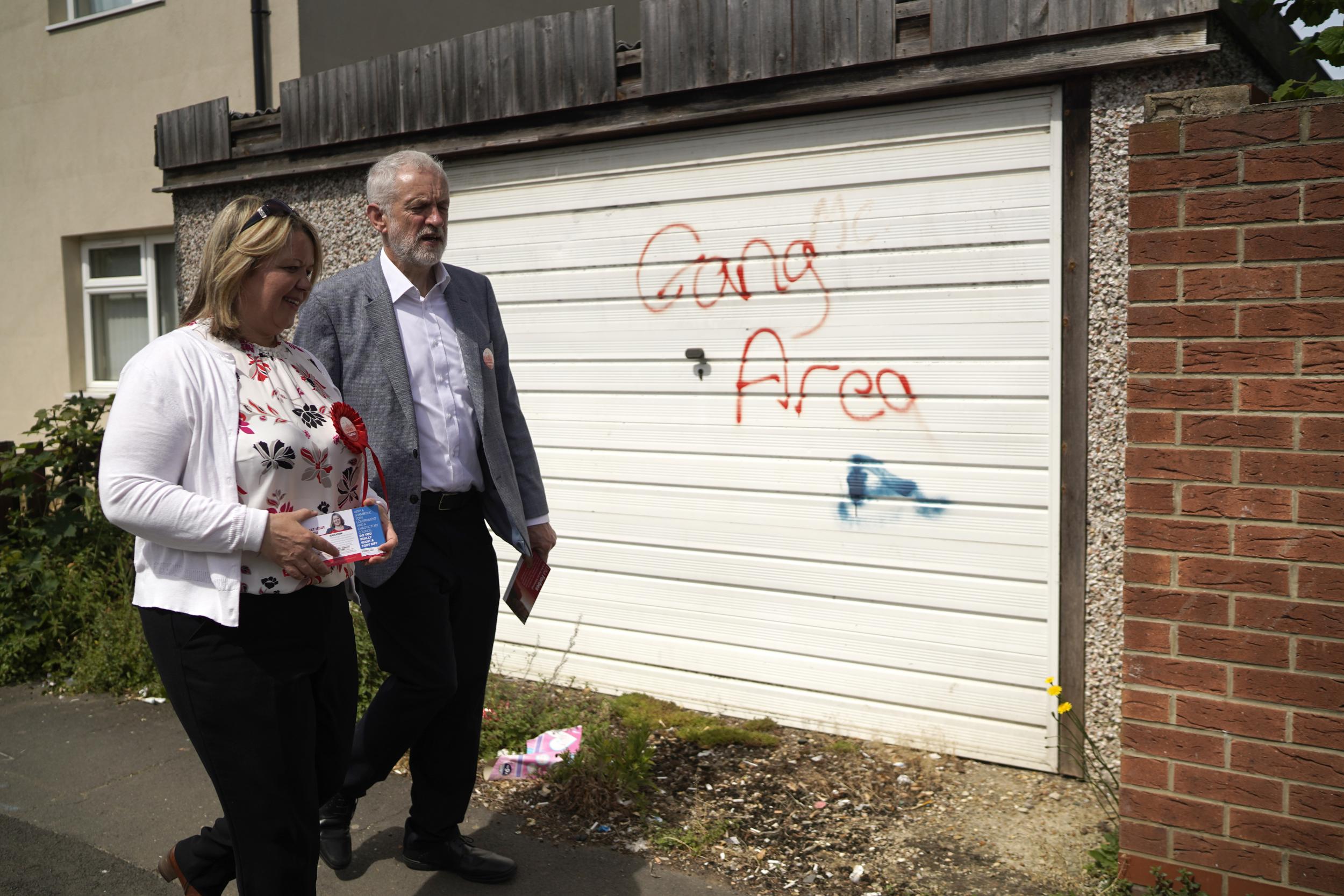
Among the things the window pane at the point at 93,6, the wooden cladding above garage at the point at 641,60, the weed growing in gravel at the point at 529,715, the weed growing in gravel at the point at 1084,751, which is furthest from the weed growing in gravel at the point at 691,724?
the window pane at the point at 93,6

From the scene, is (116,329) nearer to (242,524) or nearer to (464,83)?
(464,83)

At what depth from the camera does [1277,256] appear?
2.83 metres

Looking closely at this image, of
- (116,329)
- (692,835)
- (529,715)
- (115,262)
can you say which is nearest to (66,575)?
(529,715)

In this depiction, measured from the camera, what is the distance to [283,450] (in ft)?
8.05

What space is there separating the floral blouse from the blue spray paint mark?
7.58ft

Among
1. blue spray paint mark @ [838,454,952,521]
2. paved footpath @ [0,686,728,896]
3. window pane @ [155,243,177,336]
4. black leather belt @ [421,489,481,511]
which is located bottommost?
paved footpath @ [0,686,728,896]

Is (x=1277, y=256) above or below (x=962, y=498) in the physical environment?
above

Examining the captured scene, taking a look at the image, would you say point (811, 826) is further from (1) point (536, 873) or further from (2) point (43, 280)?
(2) point (43, 280)

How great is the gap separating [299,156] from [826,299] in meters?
3.14

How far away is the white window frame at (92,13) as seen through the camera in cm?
883

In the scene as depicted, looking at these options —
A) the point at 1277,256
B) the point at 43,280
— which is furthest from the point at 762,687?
the point at 43,280

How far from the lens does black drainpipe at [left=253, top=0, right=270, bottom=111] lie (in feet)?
25.7

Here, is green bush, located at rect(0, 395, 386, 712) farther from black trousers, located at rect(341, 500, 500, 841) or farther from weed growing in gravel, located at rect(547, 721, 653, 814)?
black trousers, located at rect(341, 500, 500, 841)

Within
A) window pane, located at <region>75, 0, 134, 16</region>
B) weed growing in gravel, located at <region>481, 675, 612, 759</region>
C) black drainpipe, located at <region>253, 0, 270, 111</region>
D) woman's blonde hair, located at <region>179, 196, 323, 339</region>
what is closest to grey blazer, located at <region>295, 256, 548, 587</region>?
woman's blonde hair, located at <region>179, 196, 323, 339</region>
